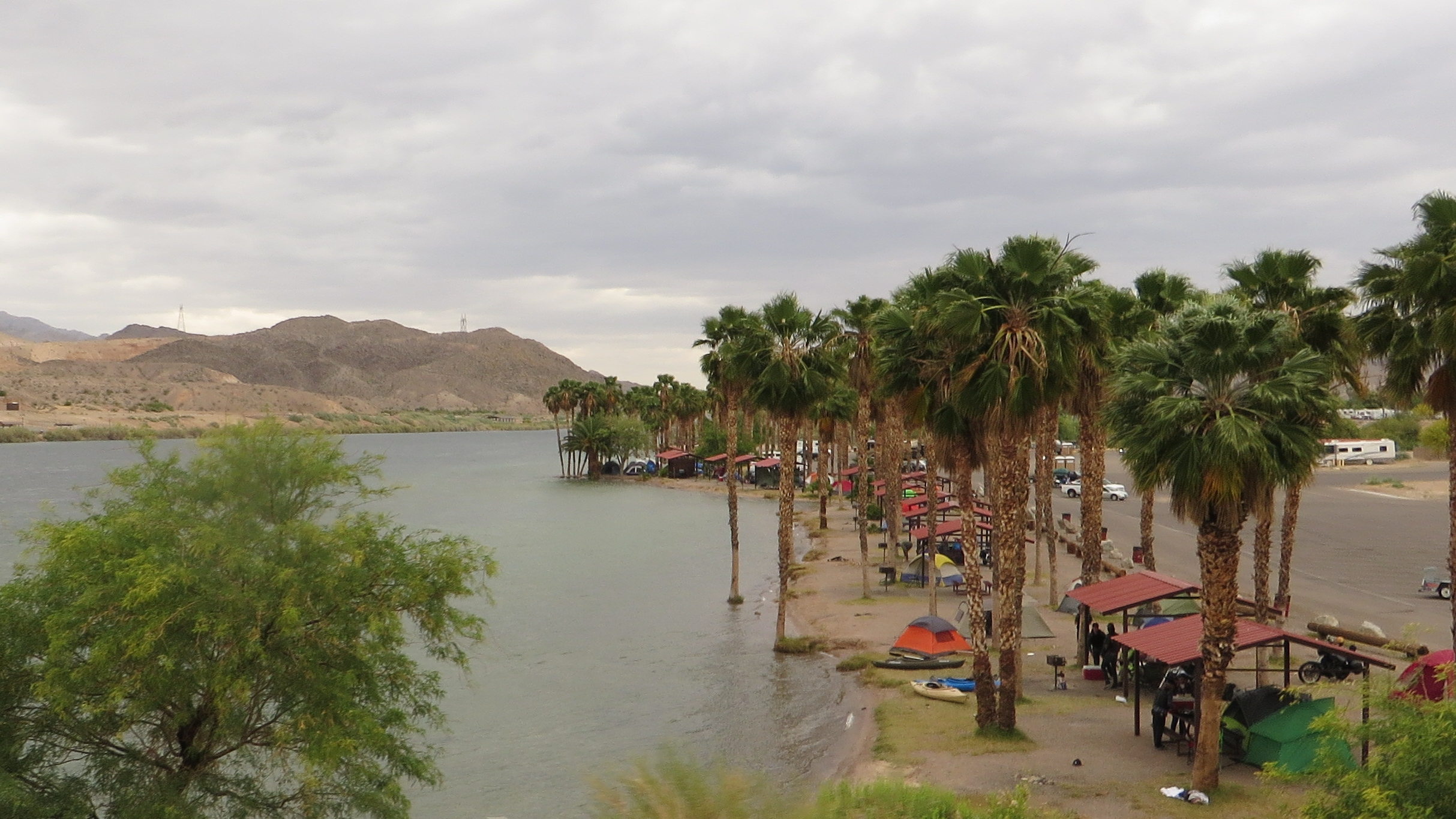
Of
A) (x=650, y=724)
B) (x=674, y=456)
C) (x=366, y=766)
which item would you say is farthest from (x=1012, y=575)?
(x=674, y=456)

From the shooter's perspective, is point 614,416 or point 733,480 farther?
point 614,416

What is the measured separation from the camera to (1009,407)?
54.7 feet

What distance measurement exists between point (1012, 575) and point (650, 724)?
9.40m

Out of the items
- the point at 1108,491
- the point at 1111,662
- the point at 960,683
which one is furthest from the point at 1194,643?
the point at 1108,491

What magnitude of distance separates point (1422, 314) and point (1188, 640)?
674 cm

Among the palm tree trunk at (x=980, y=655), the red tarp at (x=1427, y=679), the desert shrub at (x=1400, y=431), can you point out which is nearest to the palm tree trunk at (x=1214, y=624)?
the red tarp at (x=1427, y=679)

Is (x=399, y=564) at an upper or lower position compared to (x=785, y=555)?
upper

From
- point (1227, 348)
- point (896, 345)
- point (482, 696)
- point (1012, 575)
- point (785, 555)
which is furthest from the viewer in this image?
point (785, 555)

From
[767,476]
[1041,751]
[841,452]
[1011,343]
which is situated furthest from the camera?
[767,476]

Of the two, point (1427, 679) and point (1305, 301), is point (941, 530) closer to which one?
point (1305, 301)

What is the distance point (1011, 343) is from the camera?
16.8 meters

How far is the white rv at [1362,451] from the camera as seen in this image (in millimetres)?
94062

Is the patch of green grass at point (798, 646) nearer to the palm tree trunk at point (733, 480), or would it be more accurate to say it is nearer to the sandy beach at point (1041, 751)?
the sandy beach at point (1041, 751)

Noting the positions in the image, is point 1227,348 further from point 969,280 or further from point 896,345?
point 896,345
